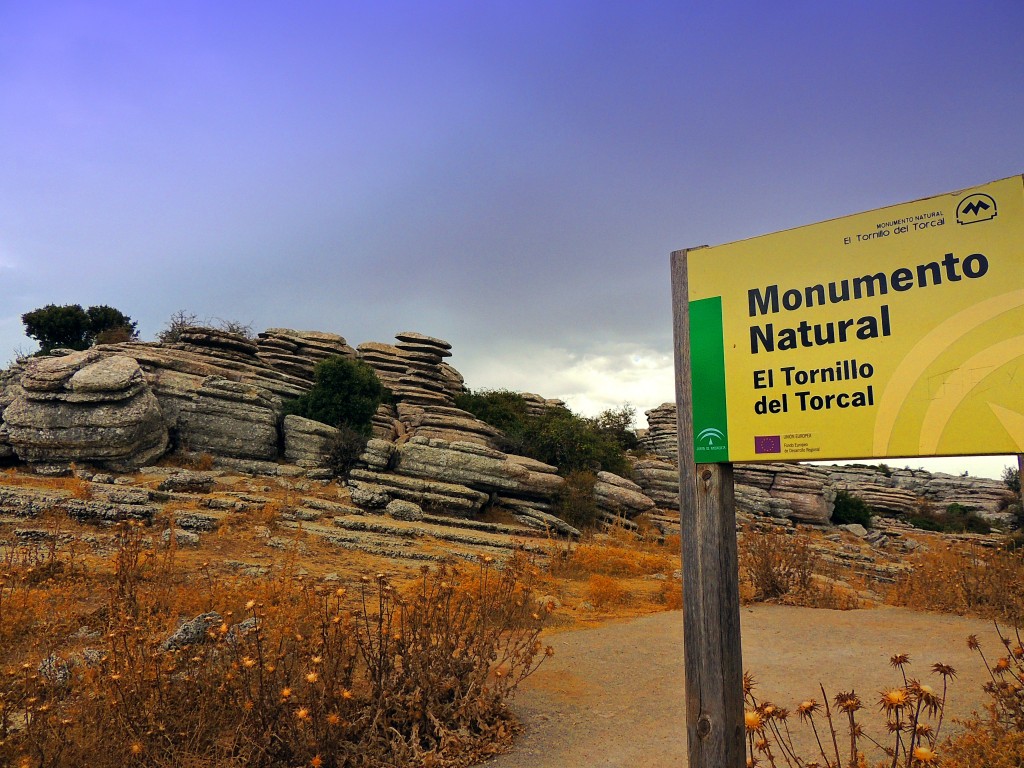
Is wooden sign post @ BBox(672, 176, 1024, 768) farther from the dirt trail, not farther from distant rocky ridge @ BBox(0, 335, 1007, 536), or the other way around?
distant rocky ridge @ BBox(0, 335, 1007, 536)

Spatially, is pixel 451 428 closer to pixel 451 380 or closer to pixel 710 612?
pixel 451 380

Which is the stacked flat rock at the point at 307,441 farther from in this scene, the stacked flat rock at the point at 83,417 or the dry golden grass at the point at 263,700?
the dry golden grass at the point at 263,700

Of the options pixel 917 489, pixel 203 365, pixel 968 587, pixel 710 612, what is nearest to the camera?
pixel 710 612

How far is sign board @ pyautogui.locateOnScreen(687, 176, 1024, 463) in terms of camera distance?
2.86 m

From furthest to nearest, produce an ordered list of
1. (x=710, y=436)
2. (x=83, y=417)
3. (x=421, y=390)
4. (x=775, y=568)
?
(x=421, y=390), (x=83, y=417), (x=775, y=568), (x=710, y=436)

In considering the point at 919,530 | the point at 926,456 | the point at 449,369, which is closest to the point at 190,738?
the point at 926,456

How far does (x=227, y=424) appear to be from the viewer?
20.0 meters

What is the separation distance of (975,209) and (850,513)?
1253 inches

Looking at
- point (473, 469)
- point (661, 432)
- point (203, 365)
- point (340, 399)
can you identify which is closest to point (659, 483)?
point (473, 469)

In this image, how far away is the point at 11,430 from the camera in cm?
1700

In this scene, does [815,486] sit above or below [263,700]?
above

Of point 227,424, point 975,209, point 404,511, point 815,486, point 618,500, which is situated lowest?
point 404,511

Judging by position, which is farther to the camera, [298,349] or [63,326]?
[63,326]

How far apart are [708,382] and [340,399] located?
20.8 meters
